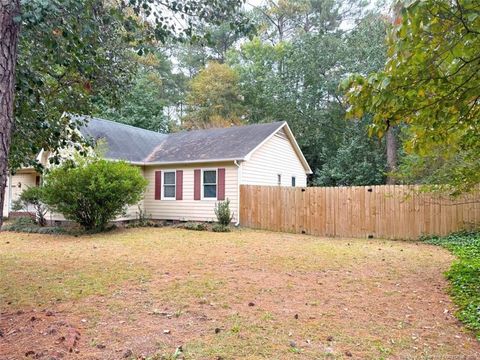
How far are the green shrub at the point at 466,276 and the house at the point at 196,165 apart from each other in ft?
24.0

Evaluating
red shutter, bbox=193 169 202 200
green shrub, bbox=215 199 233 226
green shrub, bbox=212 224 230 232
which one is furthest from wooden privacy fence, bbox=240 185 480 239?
red shutter, bbox=193 169 202 200

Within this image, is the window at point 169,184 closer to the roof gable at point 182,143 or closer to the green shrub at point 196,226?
the roof gable at point 182,143

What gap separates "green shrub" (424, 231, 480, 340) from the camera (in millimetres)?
4072

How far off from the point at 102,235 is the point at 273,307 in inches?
327

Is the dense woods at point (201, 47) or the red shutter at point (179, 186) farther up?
the dense woods at point (201, 47)

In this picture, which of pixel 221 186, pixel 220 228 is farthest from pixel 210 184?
pixel 220 228

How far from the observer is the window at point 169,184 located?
15.4 meters

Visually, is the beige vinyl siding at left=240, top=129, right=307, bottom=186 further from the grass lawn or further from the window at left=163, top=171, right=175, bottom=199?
the grass lawn

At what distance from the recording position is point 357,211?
11.6 m

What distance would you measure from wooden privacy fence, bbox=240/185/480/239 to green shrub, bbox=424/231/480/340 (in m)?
0.72

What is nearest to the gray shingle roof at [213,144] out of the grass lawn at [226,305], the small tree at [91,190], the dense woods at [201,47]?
the small tree at [91,190]

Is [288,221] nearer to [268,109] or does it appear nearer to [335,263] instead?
[335,263]

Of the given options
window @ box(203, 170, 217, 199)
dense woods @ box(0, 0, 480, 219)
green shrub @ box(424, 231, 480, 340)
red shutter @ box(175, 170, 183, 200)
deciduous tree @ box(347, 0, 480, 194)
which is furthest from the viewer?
red shutter @ box(175, 170, 183, 200)

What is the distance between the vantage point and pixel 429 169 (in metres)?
9.80
